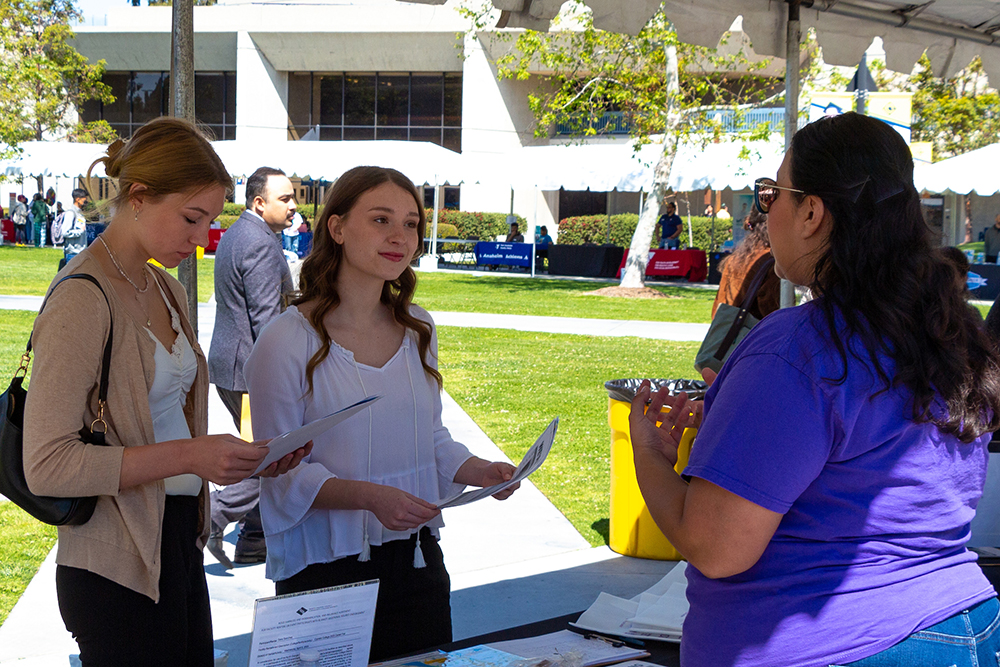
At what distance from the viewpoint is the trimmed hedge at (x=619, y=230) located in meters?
35.2

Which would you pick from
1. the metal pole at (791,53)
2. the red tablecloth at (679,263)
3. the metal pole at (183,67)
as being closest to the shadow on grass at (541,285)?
the red tablecloth at (679,263)

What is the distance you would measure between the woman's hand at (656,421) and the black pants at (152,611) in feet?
3.71

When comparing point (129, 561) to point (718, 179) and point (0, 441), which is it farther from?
point (718, 179)

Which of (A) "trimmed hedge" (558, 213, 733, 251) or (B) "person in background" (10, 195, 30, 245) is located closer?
(B) "person in background" (10, 195, 30, 245)

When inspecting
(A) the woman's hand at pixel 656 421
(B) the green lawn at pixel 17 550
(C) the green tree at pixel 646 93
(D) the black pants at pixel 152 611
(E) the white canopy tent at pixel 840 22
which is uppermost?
(C) the green tree at pixel 646 93

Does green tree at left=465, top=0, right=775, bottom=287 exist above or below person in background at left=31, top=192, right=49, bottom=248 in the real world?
above

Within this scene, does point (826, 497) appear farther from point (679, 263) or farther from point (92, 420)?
point (679, 263)

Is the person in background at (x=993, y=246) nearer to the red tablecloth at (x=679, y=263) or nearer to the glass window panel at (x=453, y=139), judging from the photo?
→ the red tablecloth at (x=679, y=263)

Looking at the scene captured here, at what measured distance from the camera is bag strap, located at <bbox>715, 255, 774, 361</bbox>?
475 cm

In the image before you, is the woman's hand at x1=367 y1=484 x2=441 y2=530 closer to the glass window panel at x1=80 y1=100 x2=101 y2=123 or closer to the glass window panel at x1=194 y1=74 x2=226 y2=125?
the glass window panel at x1=194 y1=74 x2=226 y2=125

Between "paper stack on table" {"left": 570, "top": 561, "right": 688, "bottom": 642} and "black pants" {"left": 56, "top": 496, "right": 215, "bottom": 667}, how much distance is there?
98cm

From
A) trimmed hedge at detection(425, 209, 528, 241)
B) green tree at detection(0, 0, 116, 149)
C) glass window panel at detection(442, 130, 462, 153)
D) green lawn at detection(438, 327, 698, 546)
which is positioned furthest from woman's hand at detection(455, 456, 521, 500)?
glass window panel at detection(442, 130, 462, 153)

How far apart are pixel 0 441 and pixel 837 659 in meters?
1.70

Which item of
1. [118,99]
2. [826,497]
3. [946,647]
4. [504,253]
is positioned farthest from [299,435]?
[118,99]
